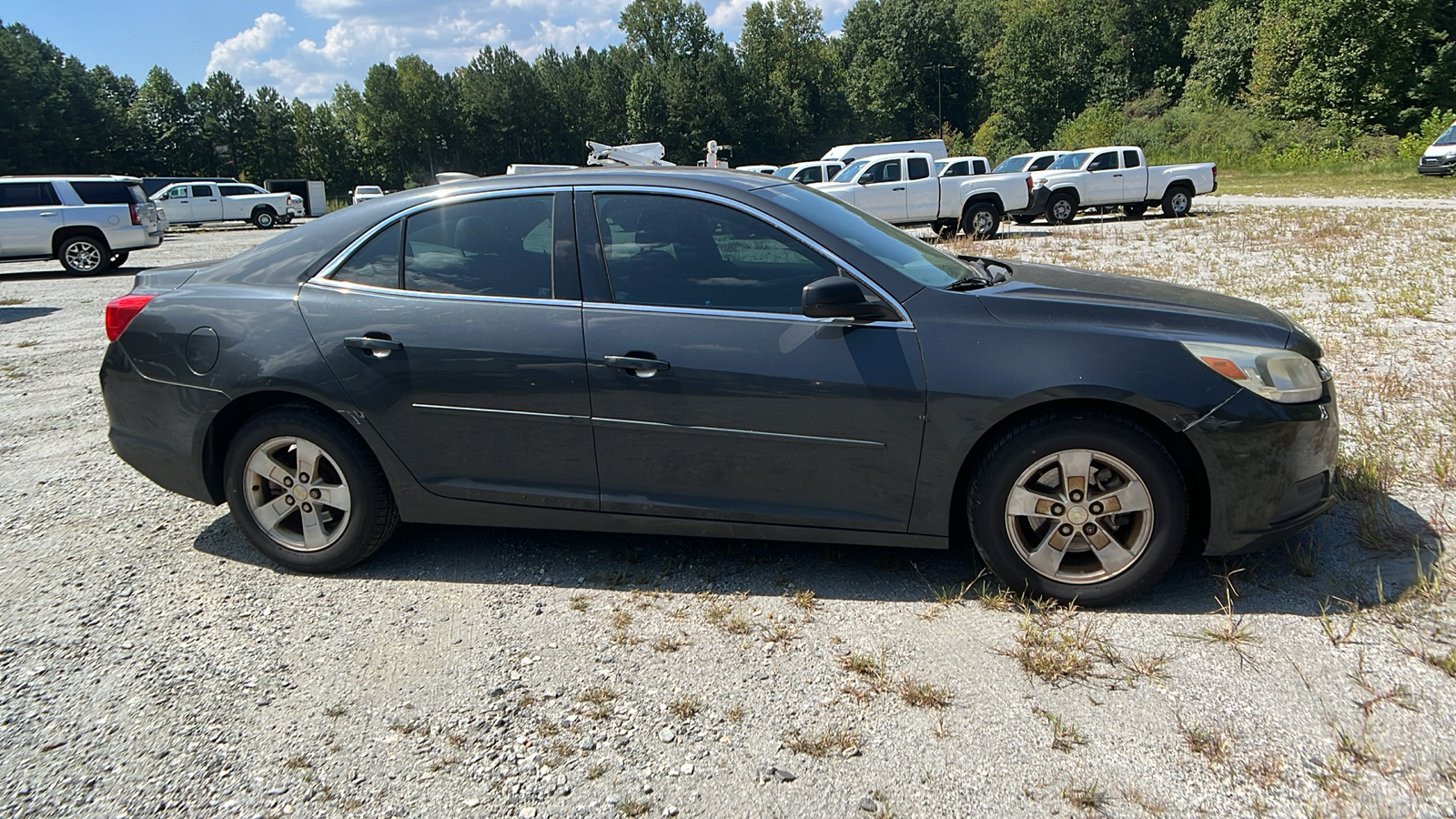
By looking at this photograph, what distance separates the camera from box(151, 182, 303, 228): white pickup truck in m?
36.3

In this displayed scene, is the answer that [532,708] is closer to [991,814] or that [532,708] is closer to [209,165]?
[991,814]

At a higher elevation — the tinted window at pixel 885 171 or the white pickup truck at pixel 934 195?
the tinted window at pixel 885 171

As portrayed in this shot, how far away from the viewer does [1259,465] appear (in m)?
3.35

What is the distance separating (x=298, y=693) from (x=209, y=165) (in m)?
80.2

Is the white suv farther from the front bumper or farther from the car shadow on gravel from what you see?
the front bumper

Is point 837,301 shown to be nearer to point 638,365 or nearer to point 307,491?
point 638,365

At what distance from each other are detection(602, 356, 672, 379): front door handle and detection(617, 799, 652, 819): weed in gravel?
61.9 inches

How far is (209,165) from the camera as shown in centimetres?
7175

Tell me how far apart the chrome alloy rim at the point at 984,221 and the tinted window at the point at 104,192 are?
16758mm

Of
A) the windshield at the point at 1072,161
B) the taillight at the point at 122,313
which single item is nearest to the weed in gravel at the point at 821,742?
the taillight at the point at 122,313

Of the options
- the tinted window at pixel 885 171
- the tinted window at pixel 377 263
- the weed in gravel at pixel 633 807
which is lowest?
the weed in gravel at pixel 633 807

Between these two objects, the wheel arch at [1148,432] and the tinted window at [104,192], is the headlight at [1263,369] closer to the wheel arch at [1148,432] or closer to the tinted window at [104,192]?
the wheel arch at [1148,432]

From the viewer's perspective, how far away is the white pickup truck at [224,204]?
36.3 metres

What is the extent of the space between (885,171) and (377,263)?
62.1ft
